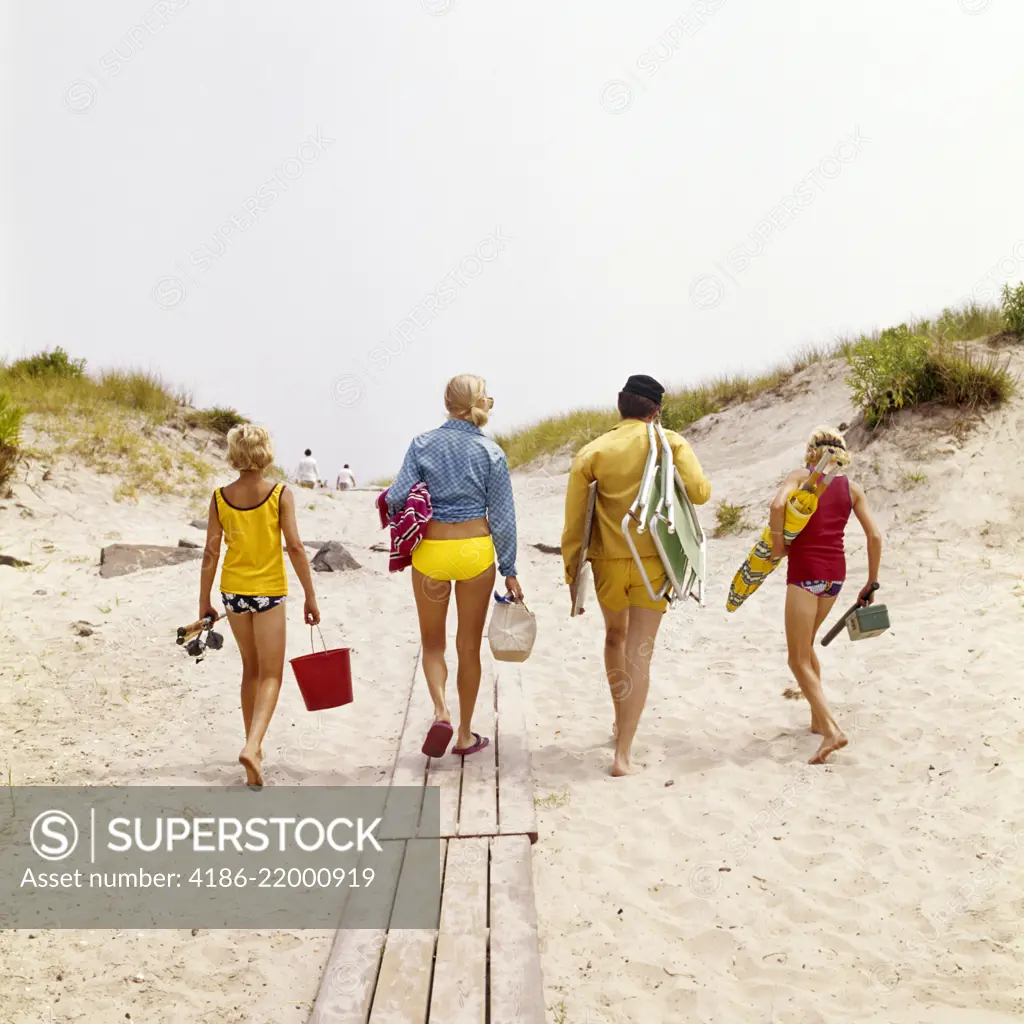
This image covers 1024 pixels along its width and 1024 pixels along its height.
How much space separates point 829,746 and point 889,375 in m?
7.56

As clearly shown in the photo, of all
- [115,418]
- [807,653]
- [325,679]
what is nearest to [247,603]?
[325,679]

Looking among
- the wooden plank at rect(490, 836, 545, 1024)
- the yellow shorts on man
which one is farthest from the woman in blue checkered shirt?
the wooden plank at rect(490, 836, 545, 1024)

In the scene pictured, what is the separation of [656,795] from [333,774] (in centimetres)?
187

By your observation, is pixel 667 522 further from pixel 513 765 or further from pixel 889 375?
pixel 889 375

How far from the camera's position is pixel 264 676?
16.9ft

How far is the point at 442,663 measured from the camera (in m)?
5.54

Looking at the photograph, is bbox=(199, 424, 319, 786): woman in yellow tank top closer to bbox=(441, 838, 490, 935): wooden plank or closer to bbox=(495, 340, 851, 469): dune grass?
bbox=(441, 838, 490, 935): wooden plank

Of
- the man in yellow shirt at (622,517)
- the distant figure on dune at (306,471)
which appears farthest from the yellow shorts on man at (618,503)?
the distant figure on dune at (306,471)

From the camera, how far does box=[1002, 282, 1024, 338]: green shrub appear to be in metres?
12.8

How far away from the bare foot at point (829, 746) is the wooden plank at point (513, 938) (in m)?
1.91

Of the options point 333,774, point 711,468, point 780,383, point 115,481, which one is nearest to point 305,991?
point 333,774

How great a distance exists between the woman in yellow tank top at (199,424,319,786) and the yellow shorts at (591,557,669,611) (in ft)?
5.23

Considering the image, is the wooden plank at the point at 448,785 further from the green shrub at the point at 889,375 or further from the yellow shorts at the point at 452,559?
the green shrub at the point at 889,375

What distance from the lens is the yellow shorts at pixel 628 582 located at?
5.12m
